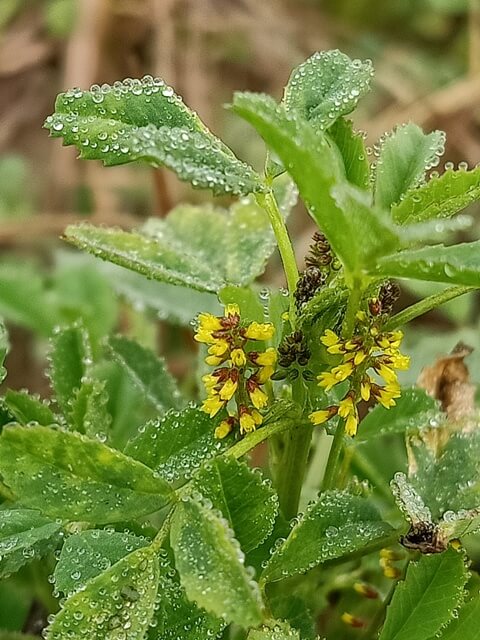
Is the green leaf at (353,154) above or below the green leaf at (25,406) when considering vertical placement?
above

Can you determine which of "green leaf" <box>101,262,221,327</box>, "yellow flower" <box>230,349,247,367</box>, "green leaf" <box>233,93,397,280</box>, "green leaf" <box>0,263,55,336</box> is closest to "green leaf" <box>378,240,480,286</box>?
"green leaf" <box>233,93,397,280</box>

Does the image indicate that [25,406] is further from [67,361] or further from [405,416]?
[405,416]

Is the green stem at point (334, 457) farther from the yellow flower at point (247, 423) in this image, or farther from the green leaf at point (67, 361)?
the green leaf at point (67, 361)

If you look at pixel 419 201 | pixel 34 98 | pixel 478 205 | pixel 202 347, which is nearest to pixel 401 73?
pixel 478 205

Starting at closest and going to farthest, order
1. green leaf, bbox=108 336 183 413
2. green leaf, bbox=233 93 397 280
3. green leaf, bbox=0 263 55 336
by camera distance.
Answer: green leaf, bbox=233 93 397 280 → green leaf, bbox=108 336 183 413 → green leaf, bbox=0 263 55 336

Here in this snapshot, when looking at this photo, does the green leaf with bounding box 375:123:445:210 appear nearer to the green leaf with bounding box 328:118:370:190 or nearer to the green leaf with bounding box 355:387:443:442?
the green leaf with bounding box 328:118:370:190

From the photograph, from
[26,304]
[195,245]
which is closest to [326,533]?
[195,245]

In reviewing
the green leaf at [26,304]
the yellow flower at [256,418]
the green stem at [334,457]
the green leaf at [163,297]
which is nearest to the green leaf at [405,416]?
the green stem at [334,457]
